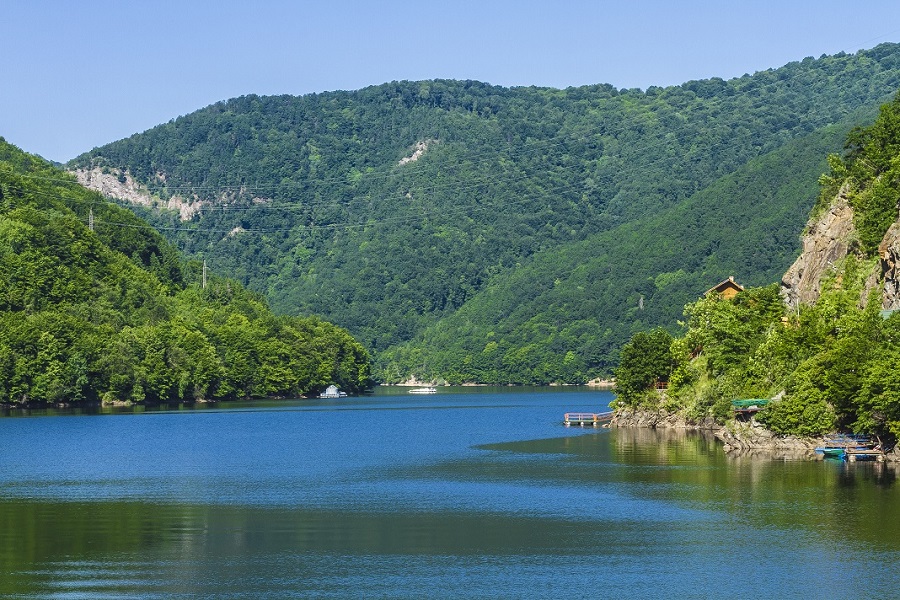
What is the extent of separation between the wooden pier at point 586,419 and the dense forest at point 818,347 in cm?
452

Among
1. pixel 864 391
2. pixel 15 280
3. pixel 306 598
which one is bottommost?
pixel 306 598

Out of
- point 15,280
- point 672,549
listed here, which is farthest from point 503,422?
point 672,549

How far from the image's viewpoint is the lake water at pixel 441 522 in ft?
157

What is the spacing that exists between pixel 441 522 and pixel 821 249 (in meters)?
65.5

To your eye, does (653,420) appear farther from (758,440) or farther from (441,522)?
(441,522)

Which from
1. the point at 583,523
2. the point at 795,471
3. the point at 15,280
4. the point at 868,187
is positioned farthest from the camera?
the point at 15,280

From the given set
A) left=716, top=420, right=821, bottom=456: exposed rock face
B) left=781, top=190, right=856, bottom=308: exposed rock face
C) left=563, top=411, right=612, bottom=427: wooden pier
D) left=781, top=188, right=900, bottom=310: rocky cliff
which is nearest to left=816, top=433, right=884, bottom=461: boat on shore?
left=716, top=420, right=821, bottom=456: exposed rock face

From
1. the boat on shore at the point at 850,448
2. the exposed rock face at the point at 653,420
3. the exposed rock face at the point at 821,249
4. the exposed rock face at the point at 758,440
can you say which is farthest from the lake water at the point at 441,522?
the exposed rock face at the point at 821,249

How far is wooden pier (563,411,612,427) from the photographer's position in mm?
139875

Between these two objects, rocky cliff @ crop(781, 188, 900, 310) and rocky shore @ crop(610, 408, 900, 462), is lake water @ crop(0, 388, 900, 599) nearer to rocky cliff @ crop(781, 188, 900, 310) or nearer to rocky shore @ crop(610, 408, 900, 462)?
rocky shore @ crop(610, 408, 900, 462)

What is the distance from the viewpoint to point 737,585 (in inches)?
1860

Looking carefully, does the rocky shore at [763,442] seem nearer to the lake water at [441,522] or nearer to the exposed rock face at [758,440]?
the exposed rock face at [758,440]

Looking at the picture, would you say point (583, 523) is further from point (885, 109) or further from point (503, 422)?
point (503, 422)

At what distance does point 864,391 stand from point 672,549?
31.3 meters
